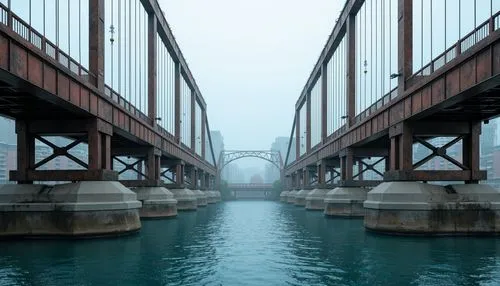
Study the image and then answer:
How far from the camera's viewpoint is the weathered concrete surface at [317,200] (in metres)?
67.9

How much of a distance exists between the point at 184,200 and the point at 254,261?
47.1 m

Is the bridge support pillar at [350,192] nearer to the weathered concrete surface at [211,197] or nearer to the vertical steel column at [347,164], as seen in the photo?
the vertical steel column at [347,164]

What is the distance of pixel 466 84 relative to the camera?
869 inches

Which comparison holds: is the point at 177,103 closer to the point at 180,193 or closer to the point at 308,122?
the point at 180,193

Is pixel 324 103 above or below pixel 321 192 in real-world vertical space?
above

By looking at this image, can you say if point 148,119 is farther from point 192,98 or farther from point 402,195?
point 192,98

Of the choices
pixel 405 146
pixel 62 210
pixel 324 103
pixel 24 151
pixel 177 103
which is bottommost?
pixel 62 210

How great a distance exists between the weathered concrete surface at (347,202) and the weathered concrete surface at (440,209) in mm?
19380

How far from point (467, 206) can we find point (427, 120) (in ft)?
20.2

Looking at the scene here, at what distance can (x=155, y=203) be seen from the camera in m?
50.0

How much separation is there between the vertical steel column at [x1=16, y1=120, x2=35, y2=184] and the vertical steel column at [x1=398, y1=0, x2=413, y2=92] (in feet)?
76.4

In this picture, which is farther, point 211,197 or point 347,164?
point 211,197

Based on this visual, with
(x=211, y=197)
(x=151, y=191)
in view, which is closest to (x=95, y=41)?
(x=151, y=191)

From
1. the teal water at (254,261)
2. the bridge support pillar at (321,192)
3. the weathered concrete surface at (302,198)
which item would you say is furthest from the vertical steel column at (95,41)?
the weathered concrete surface at (302,198)
